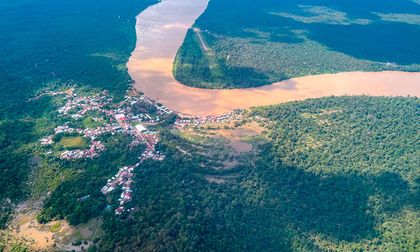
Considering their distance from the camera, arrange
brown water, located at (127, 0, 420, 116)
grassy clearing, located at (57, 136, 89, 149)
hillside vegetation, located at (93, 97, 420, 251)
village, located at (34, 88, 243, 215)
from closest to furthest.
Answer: hillside vegetation, located at (93, 97, 420, 251), village, located at (34, 88, 243, 215), grassy clearing, located at (57, 136, 89, 149), brown water, located at (127, 0, 420, 116)

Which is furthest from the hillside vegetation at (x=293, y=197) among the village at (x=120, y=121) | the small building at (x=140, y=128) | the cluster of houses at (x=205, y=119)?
the cluster of houses at (x=205, y=119)

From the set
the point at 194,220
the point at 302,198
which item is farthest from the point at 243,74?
the point at 194,220

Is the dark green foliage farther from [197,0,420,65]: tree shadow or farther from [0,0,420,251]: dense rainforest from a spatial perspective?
[197,0,420,65]: tree shadow

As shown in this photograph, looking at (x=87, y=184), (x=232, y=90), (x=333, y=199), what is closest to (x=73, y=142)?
(x=87, y=184)

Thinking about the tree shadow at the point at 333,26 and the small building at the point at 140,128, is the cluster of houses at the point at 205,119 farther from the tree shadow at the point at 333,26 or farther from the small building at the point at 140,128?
the tree shadow at the point at 333,26

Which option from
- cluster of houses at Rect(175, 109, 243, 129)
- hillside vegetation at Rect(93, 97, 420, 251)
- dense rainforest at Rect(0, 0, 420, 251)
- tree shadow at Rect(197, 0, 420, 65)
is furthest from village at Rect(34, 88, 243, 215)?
tree shadow at Rect(197, 0, 420, 65)

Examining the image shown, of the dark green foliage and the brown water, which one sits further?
the brown water
